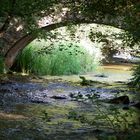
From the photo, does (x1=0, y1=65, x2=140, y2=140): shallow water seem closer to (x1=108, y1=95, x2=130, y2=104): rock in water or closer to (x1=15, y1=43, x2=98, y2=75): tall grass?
(x1=108, y1=95, x2=130, y2=104): rock in water

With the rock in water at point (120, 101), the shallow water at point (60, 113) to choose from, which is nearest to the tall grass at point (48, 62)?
the shallow water at point (60, 113)

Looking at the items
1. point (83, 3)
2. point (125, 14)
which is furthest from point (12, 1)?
point (125, 14)

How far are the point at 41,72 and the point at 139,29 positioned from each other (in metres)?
11.4

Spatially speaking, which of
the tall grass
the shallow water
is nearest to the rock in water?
the shallow water

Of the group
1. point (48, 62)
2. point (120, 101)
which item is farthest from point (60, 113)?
point (48, 62)

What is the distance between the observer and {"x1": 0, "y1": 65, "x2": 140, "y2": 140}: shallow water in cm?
711

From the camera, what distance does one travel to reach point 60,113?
30.9 feet

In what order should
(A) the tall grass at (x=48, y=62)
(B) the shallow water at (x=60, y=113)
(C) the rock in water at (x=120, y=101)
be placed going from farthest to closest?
(A) the tall grass at (x=48, y=62), (C) the rock in water at (x=120, y=101), (B) the shallow water at (x=60, y=113)

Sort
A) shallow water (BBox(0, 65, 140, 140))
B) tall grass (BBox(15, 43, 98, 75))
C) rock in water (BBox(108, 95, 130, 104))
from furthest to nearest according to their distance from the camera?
tall grass (BBox(15, 43, 98, 75)) → rock in water (BBox(108, 95, 130, 104)) → shallow water (BBox(0, 65, 140, 140))

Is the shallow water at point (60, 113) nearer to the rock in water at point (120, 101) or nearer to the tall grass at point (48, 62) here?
the rock in water at point (120, 101)

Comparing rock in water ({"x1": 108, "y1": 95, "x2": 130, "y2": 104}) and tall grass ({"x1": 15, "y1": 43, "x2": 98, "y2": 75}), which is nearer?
rock in water ({"x1": 108, "y1": 95, "x2": 130, "y2": 104})

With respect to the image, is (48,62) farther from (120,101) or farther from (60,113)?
(60,113)

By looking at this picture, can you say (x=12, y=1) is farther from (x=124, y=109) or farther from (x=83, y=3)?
(x=124, y=109)

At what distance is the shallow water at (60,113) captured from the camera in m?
7.11
